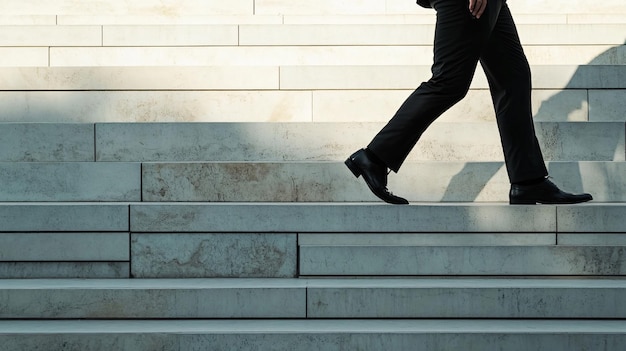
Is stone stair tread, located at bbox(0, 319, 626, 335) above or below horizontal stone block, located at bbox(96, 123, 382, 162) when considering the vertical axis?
below

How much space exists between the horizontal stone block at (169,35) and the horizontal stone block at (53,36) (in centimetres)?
8

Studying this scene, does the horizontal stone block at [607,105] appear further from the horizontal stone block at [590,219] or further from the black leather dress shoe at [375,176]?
the black leather dress shoe at [375,176]

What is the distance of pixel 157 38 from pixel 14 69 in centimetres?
125

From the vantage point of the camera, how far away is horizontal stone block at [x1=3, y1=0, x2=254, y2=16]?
7.07m

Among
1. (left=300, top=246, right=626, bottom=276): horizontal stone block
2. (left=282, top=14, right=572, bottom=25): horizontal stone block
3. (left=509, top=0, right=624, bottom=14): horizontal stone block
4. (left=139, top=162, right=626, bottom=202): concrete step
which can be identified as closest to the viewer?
(left=300, top=246, right=626, bottom=276): horizontal stone block

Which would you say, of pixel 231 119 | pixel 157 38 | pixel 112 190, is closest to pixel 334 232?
pixel 112 190

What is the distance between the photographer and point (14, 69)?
5.27 metres

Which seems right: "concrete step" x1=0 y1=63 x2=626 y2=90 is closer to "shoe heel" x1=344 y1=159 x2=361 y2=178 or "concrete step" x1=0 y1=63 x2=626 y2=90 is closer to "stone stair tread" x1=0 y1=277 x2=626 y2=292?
"shoe heel" x1=344 y1=159 x2=361 y2=178

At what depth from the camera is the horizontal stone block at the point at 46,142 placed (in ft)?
15.3

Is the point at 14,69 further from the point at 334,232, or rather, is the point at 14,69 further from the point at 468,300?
the point at 468,300

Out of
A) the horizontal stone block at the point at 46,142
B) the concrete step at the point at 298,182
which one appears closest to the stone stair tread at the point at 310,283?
the concrete step at the point at 298,182

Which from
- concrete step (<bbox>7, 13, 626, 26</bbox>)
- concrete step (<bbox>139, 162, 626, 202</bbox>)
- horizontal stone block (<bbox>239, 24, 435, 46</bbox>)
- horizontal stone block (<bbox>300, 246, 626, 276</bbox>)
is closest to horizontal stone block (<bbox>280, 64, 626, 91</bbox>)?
horizontal stone block (<bbox>239, 24, 435, 46</bbox>)

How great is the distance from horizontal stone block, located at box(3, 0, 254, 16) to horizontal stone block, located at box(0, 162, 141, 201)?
299 cm

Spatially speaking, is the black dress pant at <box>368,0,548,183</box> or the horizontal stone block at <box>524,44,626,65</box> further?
the horizontal stone block at <box>524,44,626,65</box>
